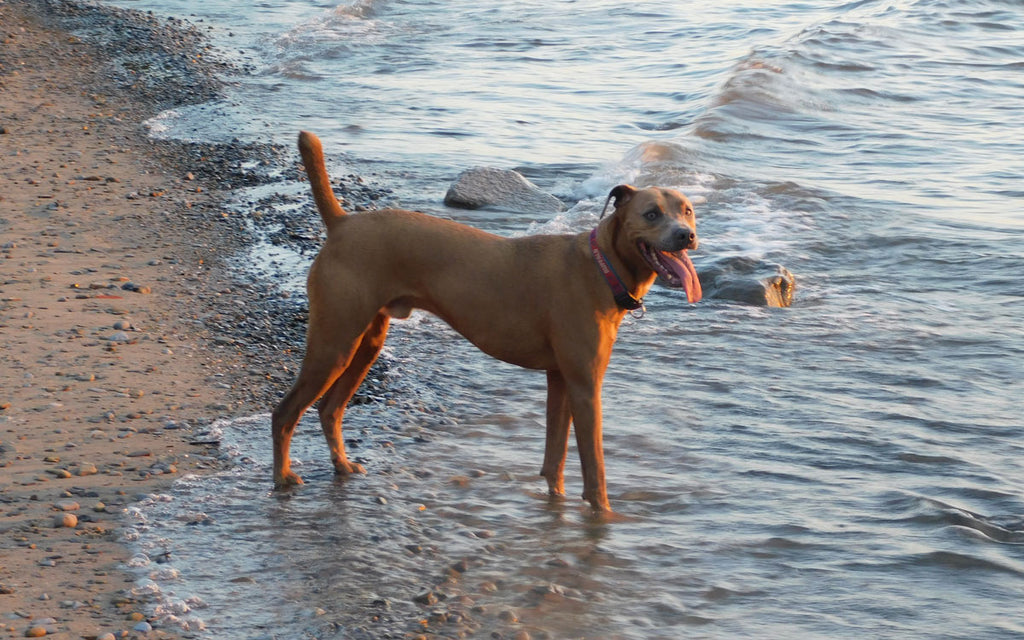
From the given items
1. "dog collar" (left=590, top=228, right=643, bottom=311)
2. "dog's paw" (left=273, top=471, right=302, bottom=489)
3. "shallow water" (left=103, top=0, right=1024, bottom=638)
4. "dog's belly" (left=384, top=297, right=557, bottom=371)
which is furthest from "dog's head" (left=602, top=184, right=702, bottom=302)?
"dog's paw" (left=273, top=471, right=302, bottom=489)

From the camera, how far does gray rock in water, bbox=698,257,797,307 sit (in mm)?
9594

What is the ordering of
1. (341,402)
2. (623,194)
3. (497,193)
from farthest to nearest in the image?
1. (497,193)
2. (341,402)
3. (623,194)

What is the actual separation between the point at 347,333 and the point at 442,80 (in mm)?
13699

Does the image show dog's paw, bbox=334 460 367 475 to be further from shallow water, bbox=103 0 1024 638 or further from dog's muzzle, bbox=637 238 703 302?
dog's muzzle, bbox=637 238 703 302

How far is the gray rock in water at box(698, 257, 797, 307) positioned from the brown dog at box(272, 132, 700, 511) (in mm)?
4092

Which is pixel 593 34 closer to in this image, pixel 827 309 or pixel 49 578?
pixel 827 309

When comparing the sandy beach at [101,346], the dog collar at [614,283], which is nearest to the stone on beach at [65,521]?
the sandy beach at [101,346]

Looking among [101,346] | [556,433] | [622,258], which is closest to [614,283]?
[622,258]

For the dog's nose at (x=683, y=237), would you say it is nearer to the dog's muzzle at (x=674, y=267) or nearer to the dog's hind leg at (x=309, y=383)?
the dog's muzzle at (x=674, y=267)

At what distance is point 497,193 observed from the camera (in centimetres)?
1217

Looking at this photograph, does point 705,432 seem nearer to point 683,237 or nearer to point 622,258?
point 622,258

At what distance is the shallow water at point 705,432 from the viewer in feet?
17.2

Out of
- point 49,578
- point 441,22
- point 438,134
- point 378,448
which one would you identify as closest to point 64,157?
point 438,134

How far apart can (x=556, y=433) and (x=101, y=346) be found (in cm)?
318
